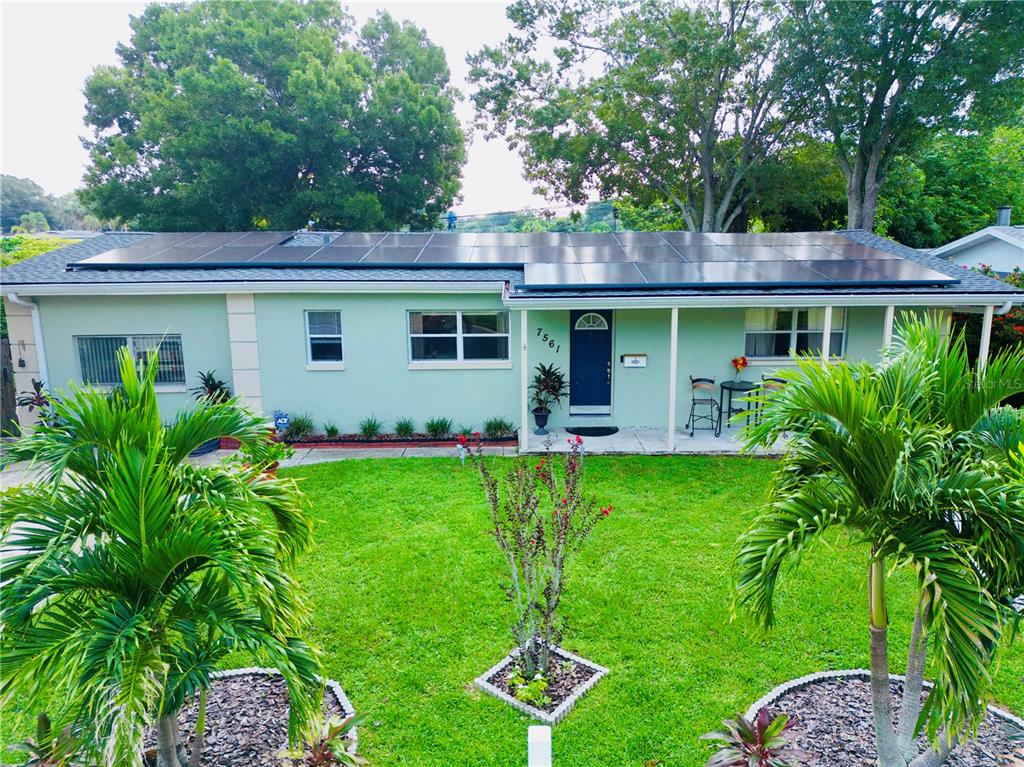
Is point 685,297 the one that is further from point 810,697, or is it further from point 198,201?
point 198,201

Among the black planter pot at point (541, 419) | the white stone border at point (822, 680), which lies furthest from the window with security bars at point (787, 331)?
the white stone border at point (822, 680)

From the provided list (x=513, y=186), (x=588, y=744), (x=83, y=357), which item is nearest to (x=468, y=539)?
(x=588, y=744)

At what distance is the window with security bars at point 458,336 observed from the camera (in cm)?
1202

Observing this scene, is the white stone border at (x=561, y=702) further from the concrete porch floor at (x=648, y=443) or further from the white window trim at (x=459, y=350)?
the white window trim at (x=459, y=350)

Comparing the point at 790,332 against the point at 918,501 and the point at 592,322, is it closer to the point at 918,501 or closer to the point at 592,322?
the point at 592,322

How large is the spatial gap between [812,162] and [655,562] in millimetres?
22802

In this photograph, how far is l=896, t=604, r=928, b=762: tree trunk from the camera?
3752 mm

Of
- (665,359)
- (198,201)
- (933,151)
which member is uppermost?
(933,151)

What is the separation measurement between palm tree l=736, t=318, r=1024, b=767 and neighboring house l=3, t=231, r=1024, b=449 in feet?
23.4

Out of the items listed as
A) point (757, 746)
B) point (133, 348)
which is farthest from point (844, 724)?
point (133, 348)

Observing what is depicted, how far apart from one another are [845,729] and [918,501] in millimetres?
2070

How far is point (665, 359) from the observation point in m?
12.3

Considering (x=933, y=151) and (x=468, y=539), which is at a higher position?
(x=933, y=151)

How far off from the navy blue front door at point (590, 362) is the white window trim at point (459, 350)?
50.6 inches
